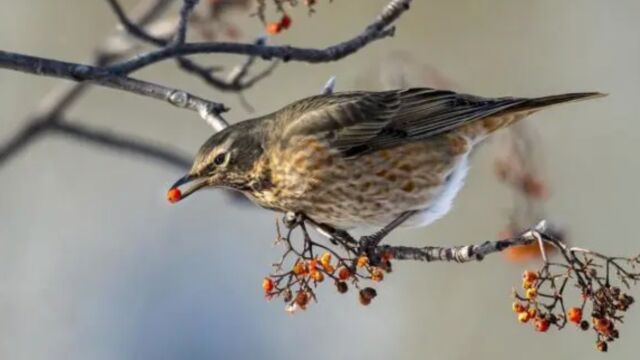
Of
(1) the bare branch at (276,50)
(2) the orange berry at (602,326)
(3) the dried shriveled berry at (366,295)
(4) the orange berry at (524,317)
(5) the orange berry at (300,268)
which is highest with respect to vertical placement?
(1) the bare branch at (276,50)

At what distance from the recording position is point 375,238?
3.42 m

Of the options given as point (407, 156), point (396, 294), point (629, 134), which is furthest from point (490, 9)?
point (407, 156)

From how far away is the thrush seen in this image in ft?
11.8

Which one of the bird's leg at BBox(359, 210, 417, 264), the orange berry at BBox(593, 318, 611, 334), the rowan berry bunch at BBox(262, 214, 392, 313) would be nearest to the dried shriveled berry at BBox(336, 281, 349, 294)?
the rowan berry bunch at BBox(262, 214, 392, 313)

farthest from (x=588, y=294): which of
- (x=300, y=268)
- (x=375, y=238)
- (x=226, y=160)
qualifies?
(x=226, y=160)

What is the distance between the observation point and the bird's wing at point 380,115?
3744mm

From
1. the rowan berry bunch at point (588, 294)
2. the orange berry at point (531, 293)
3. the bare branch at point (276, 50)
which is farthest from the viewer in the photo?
the bare branch at point (276, 50)

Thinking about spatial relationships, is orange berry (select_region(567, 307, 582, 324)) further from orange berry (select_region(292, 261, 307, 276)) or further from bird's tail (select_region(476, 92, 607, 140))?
bird's tail (select_region(476, 92, 607, 140))

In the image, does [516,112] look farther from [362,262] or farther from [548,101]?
[362,262]

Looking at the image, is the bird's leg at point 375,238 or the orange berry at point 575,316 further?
the bird's leg at point 375,238

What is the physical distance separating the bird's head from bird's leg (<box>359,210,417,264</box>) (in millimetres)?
422

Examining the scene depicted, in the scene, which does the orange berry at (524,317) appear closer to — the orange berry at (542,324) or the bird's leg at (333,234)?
the orange berry at (542,324)

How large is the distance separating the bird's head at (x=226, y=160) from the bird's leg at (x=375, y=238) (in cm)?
42

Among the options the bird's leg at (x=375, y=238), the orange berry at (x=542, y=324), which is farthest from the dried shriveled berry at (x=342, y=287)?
the orange berry at (x=542, y=324)
